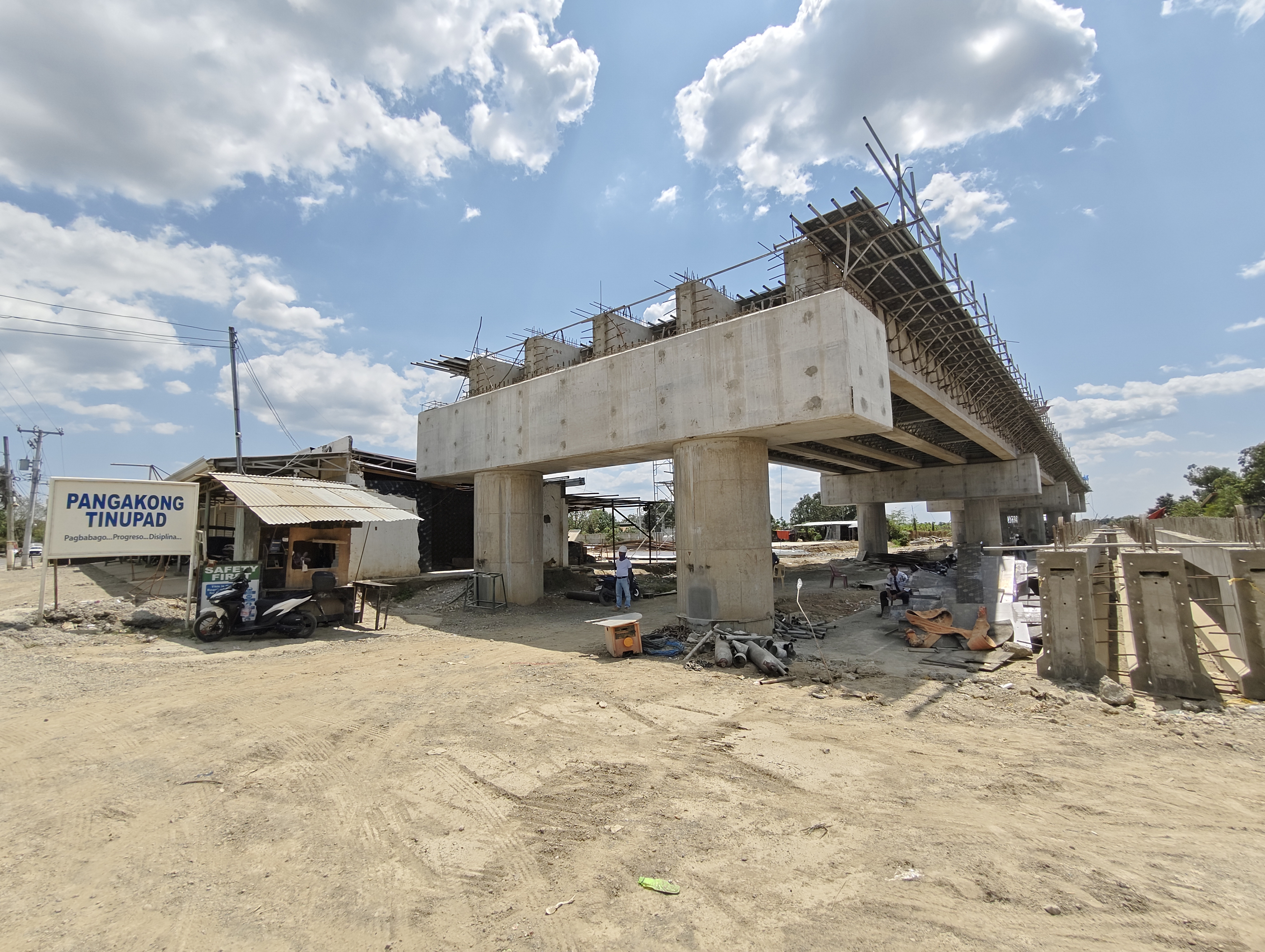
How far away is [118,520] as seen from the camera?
11672 mm

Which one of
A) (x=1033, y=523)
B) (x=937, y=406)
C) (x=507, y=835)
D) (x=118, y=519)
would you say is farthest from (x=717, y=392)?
(x=1033, y=523)

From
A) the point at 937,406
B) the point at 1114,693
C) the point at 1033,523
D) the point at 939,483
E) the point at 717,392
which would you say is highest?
the point at 937,406

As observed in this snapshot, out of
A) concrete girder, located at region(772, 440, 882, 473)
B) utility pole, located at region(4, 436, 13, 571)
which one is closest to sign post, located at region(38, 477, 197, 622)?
concrete girder, located at region(772, 440, 882, 473)

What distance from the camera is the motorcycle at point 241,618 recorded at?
37.3 feet

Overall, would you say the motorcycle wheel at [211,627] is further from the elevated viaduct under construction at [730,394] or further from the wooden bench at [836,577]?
the wooden bench at [836,577]

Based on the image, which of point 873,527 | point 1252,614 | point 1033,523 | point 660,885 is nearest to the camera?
point 660,885

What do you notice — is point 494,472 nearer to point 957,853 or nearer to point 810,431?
point 810,431

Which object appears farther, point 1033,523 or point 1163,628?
point 1033,523

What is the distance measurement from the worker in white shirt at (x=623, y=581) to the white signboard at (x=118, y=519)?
10.2 metres

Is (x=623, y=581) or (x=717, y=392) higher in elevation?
(x=717, y=392)

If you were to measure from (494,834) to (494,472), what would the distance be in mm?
16277

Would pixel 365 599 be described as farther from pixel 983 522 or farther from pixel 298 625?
pixel 983 522

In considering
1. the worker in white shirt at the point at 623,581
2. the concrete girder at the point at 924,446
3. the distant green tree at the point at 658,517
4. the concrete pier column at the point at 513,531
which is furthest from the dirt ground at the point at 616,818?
the distant green tree at the point at 658,517

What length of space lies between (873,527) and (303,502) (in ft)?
119
